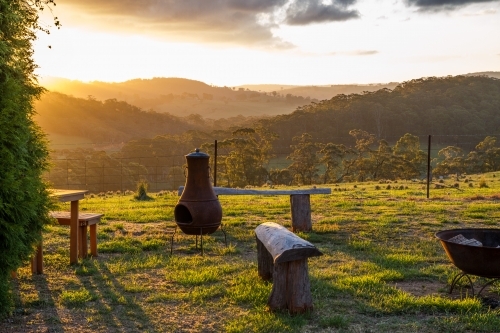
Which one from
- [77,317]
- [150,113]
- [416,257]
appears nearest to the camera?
[77,317]

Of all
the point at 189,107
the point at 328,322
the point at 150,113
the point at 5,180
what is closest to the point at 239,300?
the point at 328,322

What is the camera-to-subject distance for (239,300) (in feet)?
18.8

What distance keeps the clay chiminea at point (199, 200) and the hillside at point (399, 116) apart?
46.2 m

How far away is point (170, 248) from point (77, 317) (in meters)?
3.23

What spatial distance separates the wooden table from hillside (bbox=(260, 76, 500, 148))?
4712 cm

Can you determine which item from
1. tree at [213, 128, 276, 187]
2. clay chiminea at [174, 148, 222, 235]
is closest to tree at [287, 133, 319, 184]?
tree at [213, 128, 276, 187]

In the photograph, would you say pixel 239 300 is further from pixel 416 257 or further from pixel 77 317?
pixel 416 257

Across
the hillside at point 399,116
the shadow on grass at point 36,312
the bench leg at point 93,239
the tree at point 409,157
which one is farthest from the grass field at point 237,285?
the hillside at point 399,116

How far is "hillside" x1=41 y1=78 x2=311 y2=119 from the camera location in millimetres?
Answer: 104688

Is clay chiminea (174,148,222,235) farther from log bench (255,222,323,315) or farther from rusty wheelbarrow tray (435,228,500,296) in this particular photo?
rusty wheelbarrow tray (435,228,500,296)

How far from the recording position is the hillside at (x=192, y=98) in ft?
343

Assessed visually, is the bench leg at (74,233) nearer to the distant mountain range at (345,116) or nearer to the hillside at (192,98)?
the distant mountain range at (345,116)

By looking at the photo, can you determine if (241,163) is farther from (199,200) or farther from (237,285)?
(237,285)

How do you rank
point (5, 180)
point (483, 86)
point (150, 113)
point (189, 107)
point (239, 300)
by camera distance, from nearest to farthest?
point (5, 180) → point (239, 300) → point (483, 86) → point (150, 113) → point (189, 107)
